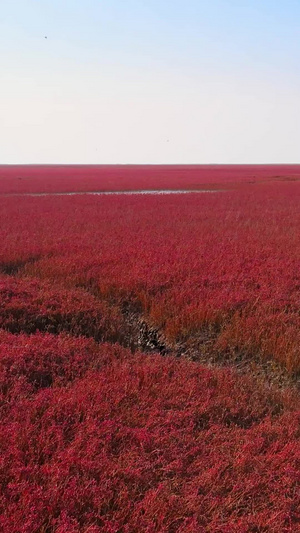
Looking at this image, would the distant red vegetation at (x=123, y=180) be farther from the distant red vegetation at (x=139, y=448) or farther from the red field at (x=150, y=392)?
the distant red vegetation at (x=139, y=448)

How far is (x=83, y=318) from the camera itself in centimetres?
719

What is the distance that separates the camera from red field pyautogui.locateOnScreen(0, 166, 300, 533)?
3234 mm

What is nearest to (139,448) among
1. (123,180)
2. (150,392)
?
(150,392)

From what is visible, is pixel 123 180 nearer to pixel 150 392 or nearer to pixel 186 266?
pixel 186 266

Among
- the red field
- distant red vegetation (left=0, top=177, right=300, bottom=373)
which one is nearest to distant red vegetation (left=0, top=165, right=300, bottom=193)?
distant red vegetation (left=0, top=177, right=300, bottom=373)

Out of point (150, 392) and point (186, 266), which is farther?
point (186, 266)

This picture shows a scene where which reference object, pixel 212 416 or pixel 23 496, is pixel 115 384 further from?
pixel 23 496

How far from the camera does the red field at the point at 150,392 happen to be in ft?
10.6

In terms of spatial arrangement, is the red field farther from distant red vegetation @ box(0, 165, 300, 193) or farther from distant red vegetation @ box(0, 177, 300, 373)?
distant red vegetation @ box(0, 165, 300, 193)

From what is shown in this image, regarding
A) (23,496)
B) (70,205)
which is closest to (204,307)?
(23,496)

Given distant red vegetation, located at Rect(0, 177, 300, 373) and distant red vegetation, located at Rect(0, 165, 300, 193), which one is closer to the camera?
distant red vegetation, located at Rect(0, 177, 300, 373)

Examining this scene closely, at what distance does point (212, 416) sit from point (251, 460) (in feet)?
2.49

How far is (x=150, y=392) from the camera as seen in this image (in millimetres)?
4844

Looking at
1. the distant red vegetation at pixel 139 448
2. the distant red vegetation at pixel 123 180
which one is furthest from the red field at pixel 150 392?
the distant red vegetation at pixel 123 180
